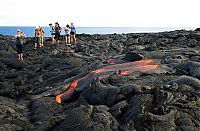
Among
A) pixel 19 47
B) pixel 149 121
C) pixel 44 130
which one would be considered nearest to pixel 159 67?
pixel 149 121

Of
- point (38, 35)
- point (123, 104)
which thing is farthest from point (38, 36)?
point (123, 104)

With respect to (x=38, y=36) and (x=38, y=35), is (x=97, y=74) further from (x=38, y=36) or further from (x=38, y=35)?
(x=38, y=36)

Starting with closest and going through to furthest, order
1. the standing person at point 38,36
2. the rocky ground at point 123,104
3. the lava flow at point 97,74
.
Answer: the rocky ground at point 123,104 → the lava flow at point 97,74 → the standing person at point 38,36

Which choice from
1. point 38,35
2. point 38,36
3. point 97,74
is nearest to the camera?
point 97,74

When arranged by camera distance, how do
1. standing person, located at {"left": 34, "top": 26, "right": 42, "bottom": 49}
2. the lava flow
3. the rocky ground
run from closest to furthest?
the rocky ground, the lava flow, standing person, located at {"left": 34, "top": 26, "right": 42, "bottom": 49}

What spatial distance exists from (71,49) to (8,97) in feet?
68.3

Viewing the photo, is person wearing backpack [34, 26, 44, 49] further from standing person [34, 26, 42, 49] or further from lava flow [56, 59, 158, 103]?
lava flow [56, 59, 158, 103]

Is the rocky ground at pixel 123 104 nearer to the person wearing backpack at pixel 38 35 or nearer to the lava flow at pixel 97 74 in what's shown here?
the lava flow at pixel 97 74

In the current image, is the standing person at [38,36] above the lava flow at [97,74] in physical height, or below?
above

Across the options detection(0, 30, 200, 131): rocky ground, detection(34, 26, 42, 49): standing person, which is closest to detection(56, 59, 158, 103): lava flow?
detection(0, 30, 200, 131): rocky ground

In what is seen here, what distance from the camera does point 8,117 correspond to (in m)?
13.9

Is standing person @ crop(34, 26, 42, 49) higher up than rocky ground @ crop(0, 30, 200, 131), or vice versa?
standing person @ crop(34, 26, 42, 49)

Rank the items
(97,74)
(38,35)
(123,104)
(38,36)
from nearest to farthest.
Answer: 1. (123,104)
2. (97,74)
3. (38,35)
4. (38,36)

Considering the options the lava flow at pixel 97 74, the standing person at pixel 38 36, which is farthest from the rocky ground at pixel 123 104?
the standing person at pixel 38 36
